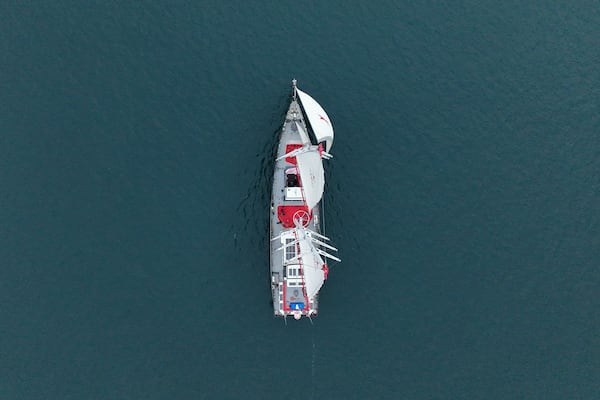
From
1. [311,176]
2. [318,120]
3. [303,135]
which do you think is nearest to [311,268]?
[311,176]

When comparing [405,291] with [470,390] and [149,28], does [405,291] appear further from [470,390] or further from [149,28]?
[149,28]

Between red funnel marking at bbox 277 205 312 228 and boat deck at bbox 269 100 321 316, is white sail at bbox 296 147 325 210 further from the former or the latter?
boat deck at bbox 269 100 321 316

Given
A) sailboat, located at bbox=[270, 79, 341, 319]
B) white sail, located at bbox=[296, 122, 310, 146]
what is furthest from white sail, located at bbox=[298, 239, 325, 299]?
white sail, located at bbox=[296, 122, 310, 146]

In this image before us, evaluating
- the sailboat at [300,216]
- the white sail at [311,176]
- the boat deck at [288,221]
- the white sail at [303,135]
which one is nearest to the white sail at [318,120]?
the sailboat at [300,216]

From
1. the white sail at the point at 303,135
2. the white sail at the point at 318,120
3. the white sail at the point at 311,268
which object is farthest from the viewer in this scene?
the white sail at the point at 303,135

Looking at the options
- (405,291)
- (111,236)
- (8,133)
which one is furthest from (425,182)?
(8,133)

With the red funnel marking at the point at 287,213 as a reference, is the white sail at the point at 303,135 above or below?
above

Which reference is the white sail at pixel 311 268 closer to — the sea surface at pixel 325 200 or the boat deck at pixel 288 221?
the boat deck at pixel 288 221
